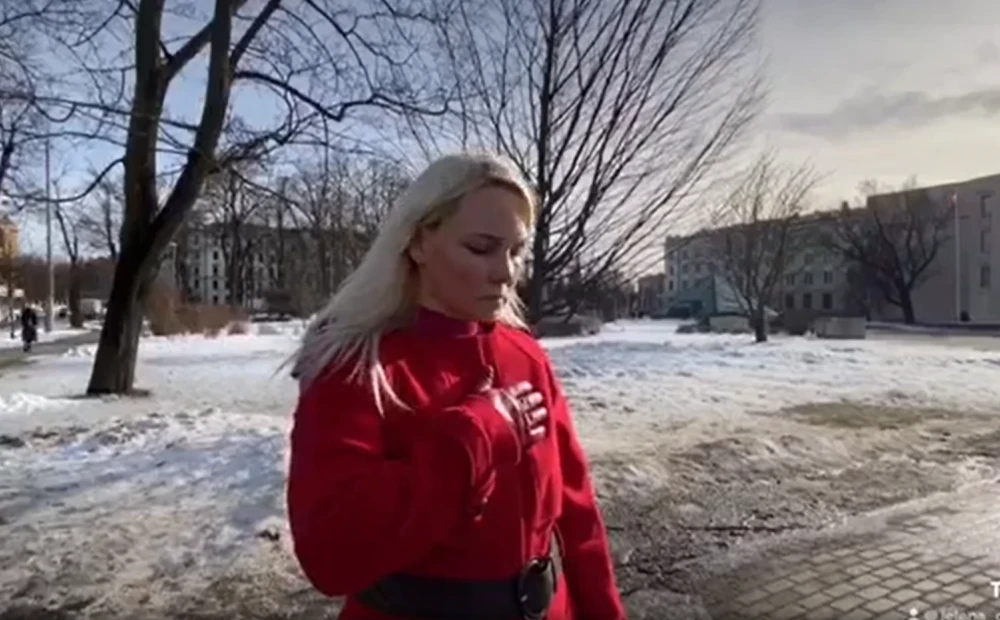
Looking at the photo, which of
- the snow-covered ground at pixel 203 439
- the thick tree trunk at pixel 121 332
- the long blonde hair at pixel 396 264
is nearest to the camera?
the long blonde hair at pixel 396 264

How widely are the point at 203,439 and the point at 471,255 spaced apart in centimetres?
718

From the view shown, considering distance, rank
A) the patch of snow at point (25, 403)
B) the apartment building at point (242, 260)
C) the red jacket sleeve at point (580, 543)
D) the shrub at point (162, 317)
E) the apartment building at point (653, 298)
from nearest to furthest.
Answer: the red jacket sleeve at point (580, 543) < the patch of snow at point (25, 403) < the shrub at point (162, 317) < the apartment building at point (242, 260) < the apartment building at point (653, 298)

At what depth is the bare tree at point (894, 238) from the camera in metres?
64.6

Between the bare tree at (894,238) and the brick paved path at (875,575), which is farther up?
the bare tree at (894,238)

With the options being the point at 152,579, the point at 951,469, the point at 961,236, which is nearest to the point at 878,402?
the point at 951,469

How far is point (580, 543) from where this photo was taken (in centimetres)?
202

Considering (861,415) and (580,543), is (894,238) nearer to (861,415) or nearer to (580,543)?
(861,415)

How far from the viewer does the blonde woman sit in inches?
58.0

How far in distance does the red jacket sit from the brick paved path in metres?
2.81

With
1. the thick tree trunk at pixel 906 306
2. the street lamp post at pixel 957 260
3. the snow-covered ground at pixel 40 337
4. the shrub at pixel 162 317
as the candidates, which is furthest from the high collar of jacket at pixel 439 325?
the street lamp post at pixel 957 260

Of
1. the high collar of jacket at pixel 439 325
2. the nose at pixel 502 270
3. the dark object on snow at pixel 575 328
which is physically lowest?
the dark object on snow at pixel 575 328

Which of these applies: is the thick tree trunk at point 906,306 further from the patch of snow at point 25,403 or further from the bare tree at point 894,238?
the patch of snow at point 25,403

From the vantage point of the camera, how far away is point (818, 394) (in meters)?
13.0

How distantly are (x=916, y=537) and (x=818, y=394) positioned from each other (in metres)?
7.97
